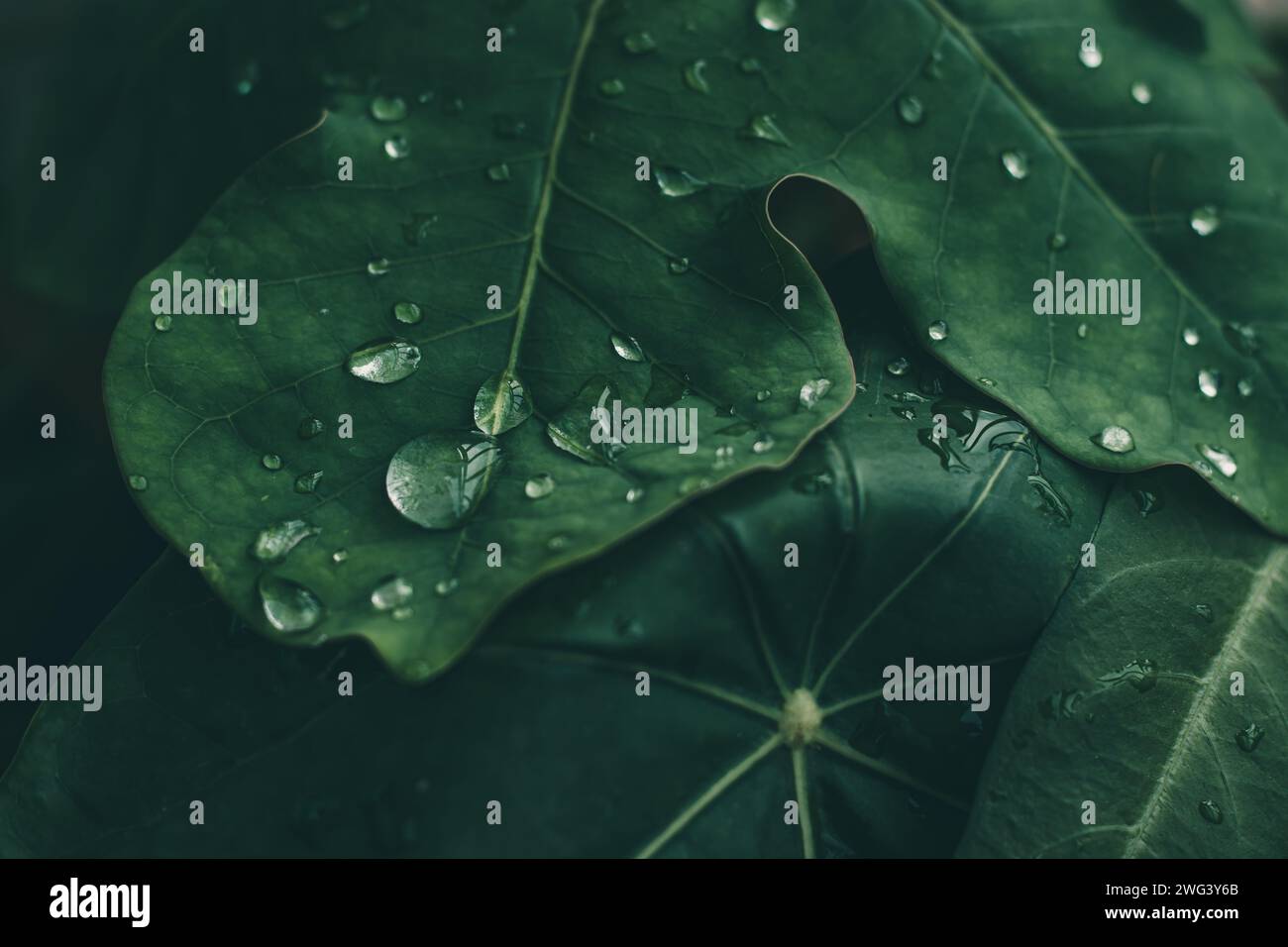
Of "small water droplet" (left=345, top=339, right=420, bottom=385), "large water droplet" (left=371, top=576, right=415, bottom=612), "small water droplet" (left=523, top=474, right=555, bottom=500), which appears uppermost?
"small water droplet" (left=345, top=339, right=420, bottom=385)

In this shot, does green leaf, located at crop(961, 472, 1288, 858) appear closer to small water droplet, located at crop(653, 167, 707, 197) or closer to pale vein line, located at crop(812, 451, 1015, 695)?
pale vein line, located at crop(812, 451, 1015, 695)

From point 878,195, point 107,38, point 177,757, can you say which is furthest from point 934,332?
point 107,38

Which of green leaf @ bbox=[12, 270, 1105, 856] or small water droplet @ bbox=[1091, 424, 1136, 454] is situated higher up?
small water droplet @ bbox=[1091, 424, 1136, 454]

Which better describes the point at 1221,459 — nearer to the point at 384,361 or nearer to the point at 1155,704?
the point at 1155,704

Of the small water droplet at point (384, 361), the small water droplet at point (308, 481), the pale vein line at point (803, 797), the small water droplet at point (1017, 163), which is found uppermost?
the small water droplet at point (1017, 163)

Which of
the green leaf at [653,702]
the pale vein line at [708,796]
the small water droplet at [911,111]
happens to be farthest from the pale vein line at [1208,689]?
the small water droplet at [911,111]

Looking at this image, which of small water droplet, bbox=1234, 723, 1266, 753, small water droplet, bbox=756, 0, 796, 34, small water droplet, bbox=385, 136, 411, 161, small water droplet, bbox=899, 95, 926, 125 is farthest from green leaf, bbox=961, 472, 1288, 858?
small water droplet, bbox=385, 136, 411, 161

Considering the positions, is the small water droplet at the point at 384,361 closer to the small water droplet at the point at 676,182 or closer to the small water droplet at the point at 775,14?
the small water droplet at the point at 676,182
